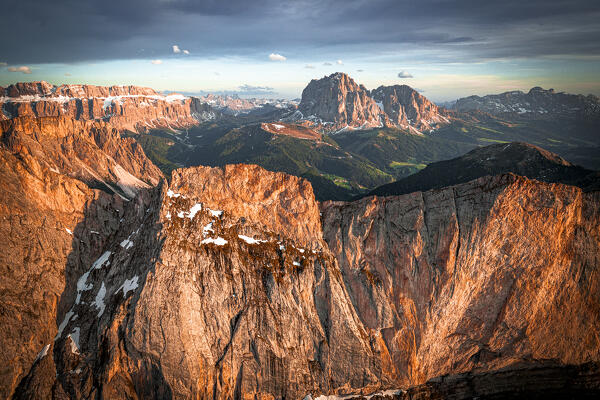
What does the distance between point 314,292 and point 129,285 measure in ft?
121

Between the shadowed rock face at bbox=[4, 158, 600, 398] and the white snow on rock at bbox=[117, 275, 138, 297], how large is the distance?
0.89 feet

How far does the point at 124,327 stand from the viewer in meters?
58.8

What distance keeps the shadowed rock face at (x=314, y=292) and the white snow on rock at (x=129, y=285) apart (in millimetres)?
271

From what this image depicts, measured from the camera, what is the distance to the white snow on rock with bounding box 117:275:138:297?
2431 inches

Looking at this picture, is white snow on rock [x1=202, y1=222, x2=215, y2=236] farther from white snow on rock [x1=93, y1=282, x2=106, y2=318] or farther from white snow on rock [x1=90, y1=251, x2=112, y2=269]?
white snow on rock [x1=90, y1=251, x2=112, y2=269]

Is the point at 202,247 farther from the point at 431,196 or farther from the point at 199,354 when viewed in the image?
the point at 431,196

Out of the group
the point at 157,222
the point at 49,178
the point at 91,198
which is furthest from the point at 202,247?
the point at 49,178

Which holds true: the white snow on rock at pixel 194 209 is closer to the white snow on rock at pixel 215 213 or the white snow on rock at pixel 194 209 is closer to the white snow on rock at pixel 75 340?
the white snow on rock at pixel 215 213

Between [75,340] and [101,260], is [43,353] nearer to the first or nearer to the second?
[75,340]

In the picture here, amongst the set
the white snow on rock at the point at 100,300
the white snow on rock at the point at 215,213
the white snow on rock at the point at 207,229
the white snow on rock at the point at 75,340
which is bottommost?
the white snow on rock at the point at 75,340

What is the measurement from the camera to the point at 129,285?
6278 centimetres

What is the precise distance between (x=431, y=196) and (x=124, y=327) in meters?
67.8

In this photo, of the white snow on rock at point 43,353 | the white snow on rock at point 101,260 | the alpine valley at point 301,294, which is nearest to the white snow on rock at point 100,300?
the alpine valley at point 301,294

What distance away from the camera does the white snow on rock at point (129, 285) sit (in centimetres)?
6175
